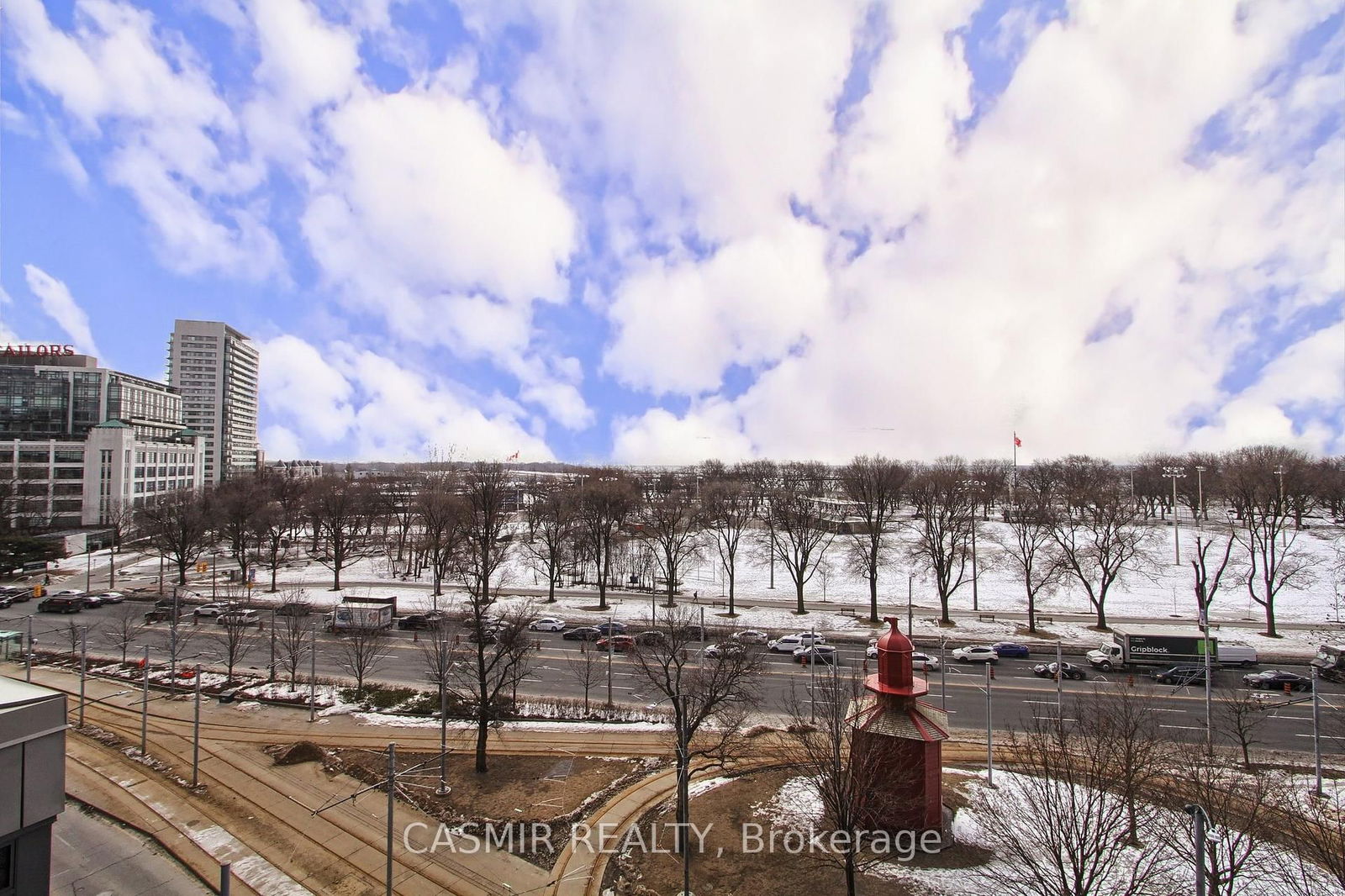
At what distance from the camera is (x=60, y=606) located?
48.7 metres

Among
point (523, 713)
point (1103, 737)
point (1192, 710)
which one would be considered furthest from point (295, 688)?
point (1192, 710)

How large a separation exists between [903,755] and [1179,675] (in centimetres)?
2731

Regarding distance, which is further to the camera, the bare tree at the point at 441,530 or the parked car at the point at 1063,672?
the bare tree at the point at 441,530

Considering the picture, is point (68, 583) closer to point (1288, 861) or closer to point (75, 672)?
point (75, 672)

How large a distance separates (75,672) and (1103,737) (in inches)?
1950

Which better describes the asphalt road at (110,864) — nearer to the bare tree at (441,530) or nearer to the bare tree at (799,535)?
the bare tree at (441,530)

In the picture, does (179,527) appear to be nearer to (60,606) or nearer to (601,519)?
(60,606)

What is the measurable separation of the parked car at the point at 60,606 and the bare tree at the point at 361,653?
89.5ft

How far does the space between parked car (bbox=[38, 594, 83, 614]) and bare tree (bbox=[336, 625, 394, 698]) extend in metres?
27.3

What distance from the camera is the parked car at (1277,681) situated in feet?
102

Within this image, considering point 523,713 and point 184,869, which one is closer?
point 184,869

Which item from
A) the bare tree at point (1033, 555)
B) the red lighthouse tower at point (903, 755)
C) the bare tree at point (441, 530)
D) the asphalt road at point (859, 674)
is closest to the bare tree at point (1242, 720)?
the asphalt road at point (859, 674)

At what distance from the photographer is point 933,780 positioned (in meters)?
16.9

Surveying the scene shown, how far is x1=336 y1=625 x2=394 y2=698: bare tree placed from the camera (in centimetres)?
2987
